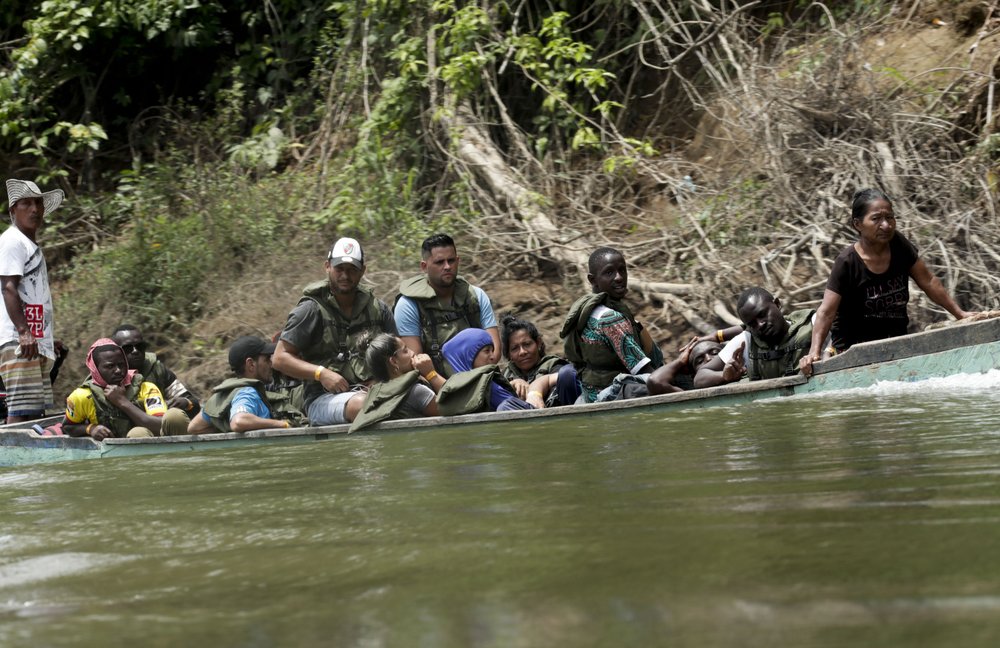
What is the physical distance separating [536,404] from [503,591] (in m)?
4.42

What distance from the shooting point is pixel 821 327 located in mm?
6145

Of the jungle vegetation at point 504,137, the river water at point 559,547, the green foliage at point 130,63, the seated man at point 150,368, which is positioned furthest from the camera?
the green foliage at point 130,63

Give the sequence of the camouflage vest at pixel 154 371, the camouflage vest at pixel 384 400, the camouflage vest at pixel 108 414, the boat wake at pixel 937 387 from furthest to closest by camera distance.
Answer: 1. the camouflage vest at pixel 154 371
2. the camouflage vest at pixel 108 414
3. the camouflage vest at pixel 384 400
4. the boat wake at pixel 937 387

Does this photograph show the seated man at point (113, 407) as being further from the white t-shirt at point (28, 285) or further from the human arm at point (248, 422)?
the human arm at point (248, 422)

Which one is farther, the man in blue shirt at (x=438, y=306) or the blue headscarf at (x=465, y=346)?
the man in blue shirt at (x=438, y=306)

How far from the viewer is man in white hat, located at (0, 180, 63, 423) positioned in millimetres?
7004

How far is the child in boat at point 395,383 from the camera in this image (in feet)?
A: 21.4

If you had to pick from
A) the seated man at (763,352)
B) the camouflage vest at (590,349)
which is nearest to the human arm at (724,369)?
the seated man at (763,352)

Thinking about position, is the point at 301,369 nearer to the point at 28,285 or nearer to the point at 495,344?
the point at 495,344

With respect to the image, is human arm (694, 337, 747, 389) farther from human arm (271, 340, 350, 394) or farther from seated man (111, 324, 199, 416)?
seated man (111, 324, 199, 416)

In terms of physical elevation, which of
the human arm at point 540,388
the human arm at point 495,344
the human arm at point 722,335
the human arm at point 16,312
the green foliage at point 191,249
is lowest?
the human arm at point 540,388

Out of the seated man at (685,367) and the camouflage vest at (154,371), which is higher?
the camouflage vest at (154,371)

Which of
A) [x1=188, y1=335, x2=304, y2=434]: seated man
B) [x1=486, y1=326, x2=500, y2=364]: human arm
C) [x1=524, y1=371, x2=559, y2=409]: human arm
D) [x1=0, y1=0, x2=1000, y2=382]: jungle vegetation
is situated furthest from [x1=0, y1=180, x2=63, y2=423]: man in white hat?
[x1=0, y1=0, x2=1000, y2=382]: jungle vegetation

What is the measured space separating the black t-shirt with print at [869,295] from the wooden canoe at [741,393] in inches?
11.2
